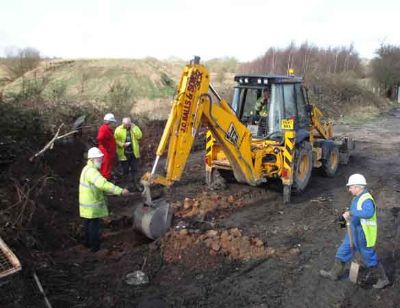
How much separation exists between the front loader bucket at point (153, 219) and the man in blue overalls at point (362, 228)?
7.99 feet

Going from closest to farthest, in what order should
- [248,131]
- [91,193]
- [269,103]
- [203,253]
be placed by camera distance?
[203,253] → [91,193] → [248,131] → [269,103]

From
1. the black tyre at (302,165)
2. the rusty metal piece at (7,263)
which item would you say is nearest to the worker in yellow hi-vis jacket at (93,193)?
the rusty metal piece at (7,263)

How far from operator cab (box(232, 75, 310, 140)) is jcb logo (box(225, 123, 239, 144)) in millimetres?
1220

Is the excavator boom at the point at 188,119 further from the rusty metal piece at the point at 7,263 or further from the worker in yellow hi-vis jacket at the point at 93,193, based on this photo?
the rusty metal piece at the point at 7,263

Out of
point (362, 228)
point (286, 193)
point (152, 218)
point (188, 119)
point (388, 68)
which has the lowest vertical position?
point (286, 193)

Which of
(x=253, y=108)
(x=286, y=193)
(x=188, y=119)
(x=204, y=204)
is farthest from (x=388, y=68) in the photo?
(x=188, y=119)

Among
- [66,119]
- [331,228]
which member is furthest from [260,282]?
[66,119]

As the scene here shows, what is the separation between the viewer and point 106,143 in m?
8.68

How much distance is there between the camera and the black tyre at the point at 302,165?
8.48 m

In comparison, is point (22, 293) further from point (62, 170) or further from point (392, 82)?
point (392, 82)

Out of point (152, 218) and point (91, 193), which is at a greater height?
point (91, 193)

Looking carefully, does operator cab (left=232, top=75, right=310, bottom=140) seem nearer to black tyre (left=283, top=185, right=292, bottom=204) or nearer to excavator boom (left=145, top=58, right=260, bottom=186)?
black tyre (left=283, top=185, right=292, bottom=204)

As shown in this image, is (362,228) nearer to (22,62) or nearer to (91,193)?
(91,193)

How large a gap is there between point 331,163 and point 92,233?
21.7 ft
